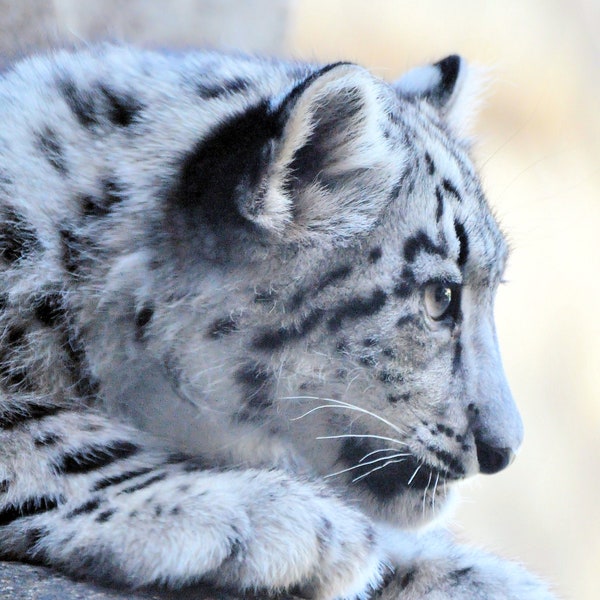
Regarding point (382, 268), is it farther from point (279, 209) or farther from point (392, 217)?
point (279, 209)

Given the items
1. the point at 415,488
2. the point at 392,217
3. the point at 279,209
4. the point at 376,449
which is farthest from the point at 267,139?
the point at 415,488

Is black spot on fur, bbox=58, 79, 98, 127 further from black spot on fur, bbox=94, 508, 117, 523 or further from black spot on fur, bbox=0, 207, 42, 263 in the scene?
black spot on fur, bbox=94, 508, 117, 523

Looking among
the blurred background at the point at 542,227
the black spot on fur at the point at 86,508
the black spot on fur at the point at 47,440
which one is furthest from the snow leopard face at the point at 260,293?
the blurred background at the point at 542,227

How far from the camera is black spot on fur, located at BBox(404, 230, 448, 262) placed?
1.60 metres

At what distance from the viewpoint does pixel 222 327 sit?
1546 mm

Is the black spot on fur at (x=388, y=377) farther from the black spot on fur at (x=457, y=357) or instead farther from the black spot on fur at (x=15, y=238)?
the black spot on fur at (x=15, y=238)

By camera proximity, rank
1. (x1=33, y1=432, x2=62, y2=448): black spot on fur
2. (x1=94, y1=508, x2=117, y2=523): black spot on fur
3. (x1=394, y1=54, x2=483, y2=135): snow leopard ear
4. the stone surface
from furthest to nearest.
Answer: (x1=394, y1=54, x2=483, y2=135): snow leopard ear → (x1=33, y1=432, x2=62, y2=448): black spot on fur → (x1=94, y1=508, x2=117, y2=523): black spot on fur → the stone surface

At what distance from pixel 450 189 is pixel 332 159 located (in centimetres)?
26

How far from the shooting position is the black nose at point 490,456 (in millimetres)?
1588

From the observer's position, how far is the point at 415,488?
164 cm

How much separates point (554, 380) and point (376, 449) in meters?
3.83

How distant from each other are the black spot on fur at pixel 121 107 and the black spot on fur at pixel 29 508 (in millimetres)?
658

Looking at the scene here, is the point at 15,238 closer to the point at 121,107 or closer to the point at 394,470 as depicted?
the point at 121,107

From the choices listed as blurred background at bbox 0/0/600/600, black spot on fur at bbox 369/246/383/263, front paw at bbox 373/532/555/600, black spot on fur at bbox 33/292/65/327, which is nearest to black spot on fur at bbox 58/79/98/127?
black spot on fur at bbox 33/292/65/327
